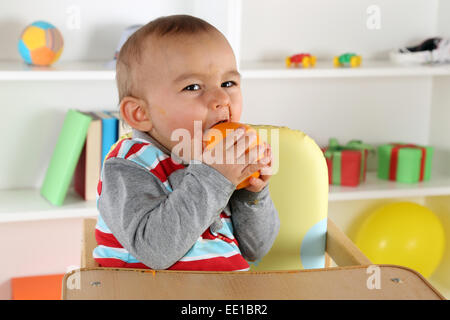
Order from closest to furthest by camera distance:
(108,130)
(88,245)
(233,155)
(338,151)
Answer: (233,155)
(88,245)
(108,130)
(338,151)

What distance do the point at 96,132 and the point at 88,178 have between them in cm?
14

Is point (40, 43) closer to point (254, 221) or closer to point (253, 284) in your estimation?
point (254, 221)

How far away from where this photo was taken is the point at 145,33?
994mm

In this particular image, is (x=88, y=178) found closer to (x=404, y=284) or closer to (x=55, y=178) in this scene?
(x=55, y=178)

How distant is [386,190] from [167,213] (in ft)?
4.05

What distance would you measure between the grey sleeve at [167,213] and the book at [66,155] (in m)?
0.86

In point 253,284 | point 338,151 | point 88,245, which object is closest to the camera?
point 253,284

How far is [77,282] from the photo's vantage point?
823mm

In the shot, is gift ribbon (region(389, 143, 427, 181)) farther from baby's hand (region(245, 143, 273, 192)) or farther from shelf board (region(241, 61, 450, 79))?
baby's hand (region(245, 143, 273, 192))

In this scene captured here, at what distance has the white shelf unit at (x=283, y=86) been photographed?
185cm

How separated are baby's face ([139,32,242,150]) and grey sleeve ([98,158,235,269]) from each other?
0.28ft

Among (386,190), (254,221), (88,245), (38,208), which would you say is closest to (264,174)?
(254,221)

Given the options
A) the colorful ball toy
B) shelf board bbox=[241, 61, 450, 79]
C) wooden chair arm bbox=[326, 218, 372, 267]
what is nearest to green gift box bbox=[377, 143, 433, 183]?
shelf board bbox=[241, 61, 450, 79]
